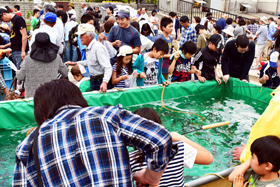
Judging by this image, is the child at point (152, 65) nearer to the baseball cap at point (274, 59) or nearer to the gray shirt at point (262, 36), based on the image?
the baseball cap at point (274, 59)

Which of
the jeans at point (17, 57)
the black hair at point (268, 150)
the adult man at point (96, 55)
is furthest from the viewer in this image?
the jeans at point (17, 57)

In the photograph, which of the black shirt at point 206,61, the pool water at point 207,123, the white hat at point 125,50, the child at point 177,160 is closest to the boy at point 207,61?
the black shirt at point 206,61

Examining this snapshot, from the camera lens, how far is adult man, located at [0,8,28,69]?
18.9 feet

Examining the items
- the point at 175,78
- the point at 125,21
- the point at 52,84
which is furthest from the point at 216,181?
the point at 125,21

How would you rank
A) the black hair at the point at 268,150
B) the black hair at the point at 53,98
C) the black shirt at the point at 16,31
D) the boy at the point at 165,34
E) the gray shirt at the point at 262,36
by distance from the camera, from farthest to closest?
the gray shirt at the point at 262,36, the black shirt at the point at 16,31, the boy at the point at 165,34, the black hair at the point at 268,150, the black hair at the point at 53,98

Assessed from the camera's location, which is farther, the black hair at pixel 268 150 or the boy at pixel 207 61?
the boy at pixel 207 61

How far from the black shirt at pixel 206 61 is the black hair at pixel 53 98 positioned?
394 cm

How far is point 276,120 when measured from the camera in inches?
82.7

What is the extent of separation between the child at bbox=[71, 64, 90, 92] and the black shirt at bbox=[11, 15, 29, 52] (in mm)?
2044

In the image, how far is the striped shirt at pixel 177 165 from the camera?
5.72ft

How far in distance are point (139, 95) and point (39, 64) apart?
61.6 inches

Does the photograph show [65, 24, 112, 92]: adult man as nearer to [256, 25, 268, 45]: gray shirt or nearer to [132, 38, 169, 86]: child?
[132, 38, 169, 86]: child

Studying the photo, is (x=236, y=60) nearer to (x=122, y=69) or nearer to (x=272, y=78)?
(x=272, y=78)

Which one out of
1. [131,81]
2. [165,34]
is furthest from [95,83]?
[165,34]
